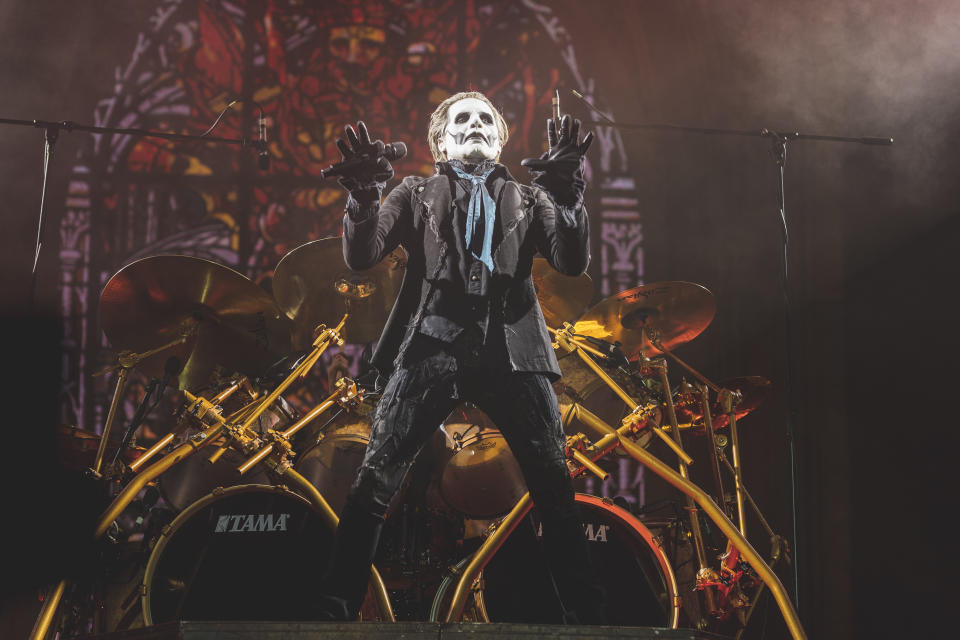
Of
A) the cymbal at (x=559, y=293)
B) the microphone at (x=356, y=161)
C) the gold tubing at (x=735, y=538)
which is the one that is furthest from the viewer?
the cymbal at (x=559, y=293)

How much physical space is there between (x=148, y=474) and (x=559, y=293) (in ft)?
6.56

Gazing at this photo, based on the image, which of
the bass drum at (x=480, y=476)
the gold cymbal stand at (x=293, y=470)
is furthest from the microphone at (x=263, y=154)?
the bass drum at (x=480, y=476)

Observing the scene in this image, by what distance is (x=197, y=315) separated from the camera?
418 cm

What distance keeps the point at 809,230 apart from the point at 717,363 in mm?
961

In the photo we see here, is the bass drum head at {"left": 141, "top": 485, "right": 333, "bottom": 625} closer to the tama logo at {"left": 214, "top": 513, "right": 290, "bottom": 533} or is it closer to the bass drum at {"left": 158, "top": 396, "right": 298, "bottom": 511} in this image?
the tama logo at {"left": 214, "top": 513, "right": 290, "bottom": 533}

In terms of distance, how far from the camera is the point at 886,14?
5191 millimetres

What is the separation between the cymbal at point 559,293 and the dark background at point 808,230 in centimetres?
152

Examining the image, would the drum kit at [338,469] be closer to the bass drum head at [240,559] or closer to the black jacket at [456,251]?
the bass drum head at [240,559]

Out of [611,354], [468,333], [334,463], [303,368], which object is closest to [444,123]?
[468,333]

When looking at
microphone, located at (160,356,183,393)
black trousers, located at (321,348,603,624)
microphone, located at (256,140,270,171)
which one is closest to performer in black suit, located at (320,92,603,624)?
black trousers, located at (321,348,603,624)

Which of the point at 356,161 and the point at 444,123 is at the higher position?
the point at 444,123

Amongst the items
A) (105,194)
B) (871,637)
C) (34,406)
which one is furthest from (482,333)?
(105,194)

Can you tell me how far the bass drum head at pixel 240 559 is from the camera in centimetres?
351

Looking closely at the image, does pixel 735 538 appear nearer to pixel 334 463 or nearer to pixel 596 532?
pixel 596 532
